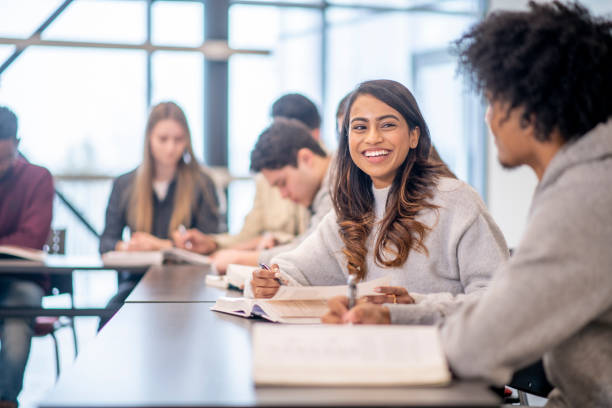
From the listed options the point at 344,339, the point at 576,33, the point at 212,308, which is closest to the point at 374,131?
the point at 212,308

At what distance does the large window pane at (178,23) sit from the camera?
498 cm

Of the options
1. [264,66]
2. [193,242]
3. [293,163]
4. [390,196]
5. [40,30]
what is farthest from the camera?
[264,66]

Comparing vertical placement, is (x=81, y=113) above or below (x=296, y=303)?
above

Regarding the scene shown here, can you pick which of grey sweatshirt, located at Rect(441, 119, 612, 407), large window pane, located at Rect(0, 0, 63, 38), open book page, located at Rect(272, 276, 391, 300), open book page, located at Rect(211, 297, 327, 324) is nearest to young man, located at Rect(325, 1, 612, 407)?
grey sweatshirt, located at Rect(441, 119, 612, 407)

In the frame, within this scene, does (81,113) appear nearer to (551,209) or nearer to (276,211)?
(276,211)

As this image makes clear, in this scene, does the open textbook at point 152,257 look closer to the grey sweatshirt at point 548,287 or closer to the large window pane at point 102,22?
the grey sweatshirt at point 548,287

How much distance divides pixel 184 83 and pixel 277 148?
258 centimetres

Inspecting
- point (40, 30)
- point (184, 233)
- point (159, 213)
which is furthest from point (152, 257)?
point (40, 30)

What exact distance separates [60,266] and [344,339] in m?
2.17

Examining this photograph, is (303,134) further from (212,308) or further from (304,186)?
(212,308)

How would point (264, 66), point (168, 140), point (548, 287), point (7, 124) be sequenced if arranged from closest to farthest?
1. point (548, 287)
2. point (7, 124)
3. point (168, 140)
4. point (264, 66)

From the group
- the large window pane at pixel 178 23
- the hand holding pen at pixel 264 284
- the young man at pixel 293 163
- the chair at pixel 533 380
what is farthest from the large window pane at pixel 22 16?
the chair at pixel 533 380

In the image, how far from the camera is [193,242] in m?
3.20

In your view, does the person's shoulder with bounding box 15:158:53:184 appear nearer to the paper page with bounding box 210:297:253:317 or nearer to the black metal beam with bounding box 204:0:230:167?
the paper page with bounding box 210:297:253:317
